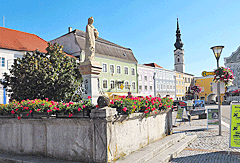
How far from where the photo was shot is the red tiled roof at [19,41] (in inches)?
939

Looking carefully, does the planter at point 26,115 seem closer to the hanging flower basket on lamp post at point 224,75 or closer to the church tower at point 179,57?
the hanging flower basket on lamp post at point 224,75

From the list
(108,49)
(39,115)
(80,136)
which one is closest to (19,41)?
(108,49)

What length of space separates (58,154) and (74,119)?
988 millimetres

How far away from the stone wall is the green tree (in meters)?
3.51

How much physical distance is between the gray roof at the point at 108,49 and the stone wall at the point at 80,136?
25148 mm

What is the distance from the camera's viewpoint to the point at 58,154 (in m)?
5.18

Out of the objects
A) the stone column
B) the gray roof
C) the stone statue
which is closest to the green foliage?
the stone column

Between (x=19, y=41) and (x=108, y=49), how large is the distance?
13687 millimetres

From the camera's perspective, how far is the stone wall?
4676mm

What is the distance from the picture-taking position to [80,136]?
4914 millimetres

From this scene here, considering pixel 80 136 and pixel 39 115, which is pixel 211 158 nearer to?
pixel 80 136

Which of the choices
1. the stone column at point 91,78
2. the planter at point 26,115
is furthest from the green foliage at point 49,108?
the stone column at point 91,78

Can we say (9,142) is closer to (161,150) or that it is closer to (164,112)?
(161,150)

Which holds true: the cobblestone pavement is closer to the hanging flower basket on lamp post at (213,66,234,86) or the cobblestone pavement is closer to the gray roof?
the hanging flower basket on lamp post at (213,66,234,86)
